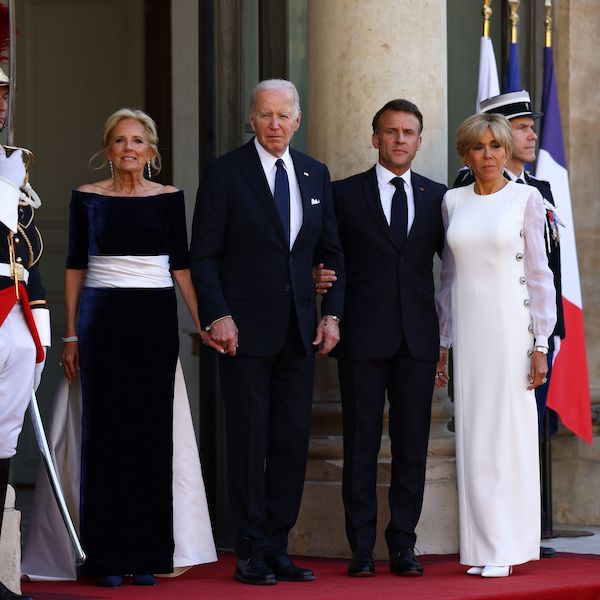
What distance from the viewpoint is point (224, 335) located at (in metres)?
6.00

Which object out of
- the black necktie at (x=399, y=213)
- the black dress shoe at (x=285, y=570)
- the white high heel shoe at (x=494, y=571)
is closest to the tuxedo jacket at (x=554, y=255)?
the black necktie at (x=399, y=213)

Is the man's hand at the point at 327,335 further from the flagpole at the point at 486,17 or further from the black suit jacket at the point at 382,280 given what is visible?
the flagpole at the point at 486,17

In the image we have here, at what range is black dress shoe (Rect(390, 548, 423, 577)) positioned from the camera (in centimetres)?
623

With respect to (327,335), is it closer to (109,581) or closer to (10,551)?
(109,581)

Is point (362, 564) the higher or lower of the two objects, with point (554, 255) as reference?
lower

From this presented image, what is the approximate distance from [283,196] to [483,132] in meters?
0.78

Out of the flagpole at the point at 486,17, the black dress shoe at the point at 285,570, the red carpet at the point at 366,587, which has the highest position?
the flagpole at the point at 486,17

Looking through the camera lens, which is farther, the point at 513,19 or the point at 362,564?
the point at 513,19

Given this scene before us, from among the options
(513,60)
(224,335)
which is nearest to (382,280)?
(224,335)

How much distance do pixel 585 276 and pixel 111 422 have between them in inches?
134

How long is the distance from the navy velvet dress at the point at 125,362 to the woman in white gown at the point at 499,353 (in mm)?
1078

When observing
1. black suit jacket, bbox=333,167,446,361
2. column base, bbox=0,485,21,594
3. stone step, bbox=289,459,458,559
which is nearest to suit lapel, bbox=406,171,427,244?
black suit jacket, bbox=333,167,446,361

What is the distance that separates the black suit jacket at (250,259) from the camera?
6.07 metres

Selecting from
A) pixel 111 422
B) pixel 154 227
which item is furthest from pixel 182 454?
pixel 154 227
